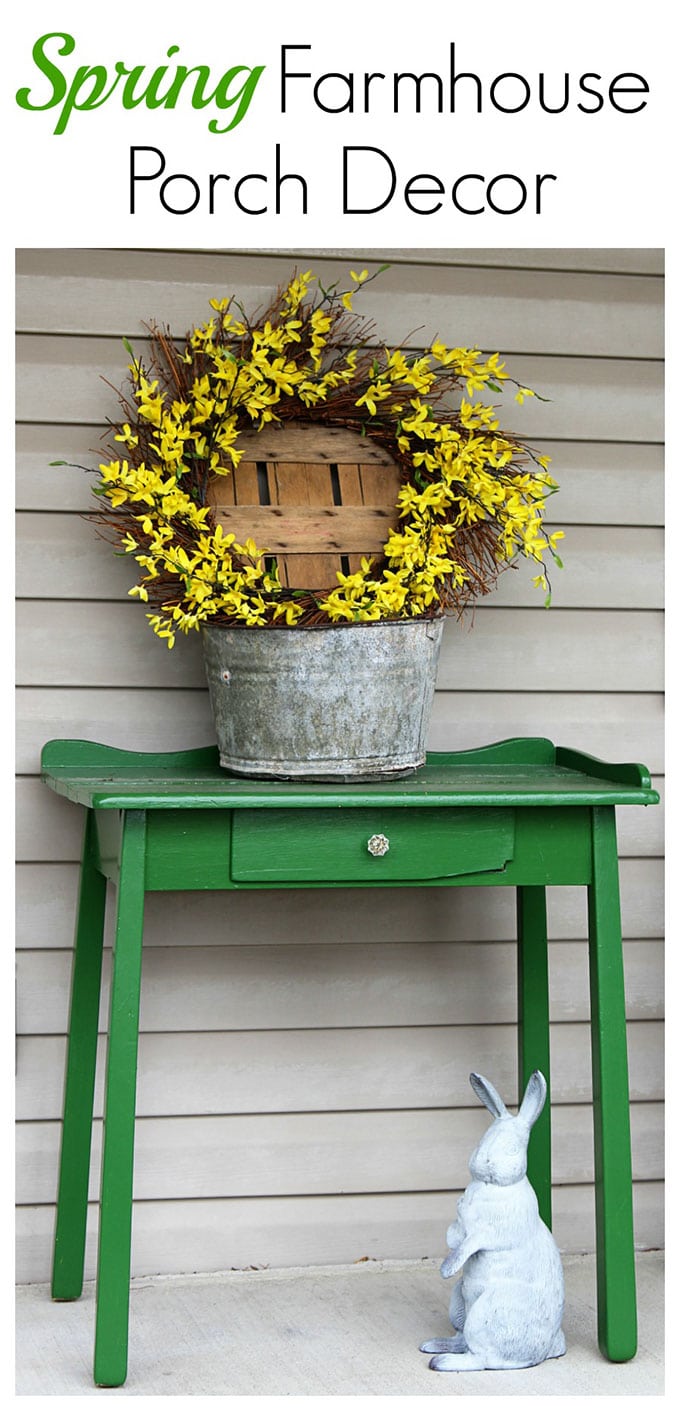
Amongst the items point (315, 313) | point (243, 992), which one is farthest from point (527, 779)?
point (315, 313)

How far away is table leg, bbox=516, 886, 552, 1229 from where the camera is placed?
2.69m

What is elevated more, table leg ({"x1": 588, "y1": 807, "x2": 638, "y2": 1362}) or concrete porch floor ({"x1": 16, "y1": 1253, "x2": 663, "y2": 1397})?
table leg ({"x1": 588, "y1": 807, "x2": 638, "y2": 1362})

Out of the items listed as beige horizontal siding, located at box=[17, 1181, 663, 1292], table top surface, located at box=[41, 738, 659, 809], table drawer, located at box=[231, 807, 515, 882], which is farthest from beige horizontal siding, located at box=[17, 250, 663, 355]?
beige horizontal siding, located at box=[17, 1181, 663, 1292]

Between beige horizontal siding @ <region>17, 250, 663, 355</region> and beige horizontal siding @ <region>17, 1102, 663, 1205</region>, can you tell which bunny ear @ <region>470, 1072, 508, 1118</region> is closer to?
beige horizontal siding @ <region>17, 1102, 663, 1205</region>

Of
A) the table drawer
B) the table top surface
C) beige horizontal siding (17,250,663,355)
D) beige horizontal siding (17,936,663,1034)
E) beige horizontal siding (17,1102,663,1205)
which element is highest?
beige horizontal siding (17,250,663,355)

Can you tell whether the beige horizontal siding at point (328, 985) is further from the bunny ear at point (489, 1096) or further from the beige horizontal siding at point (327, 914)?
the bunny ear at point (489, 1096)

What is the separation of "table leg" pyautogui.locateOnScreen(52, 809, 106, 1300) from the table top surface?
0.13m

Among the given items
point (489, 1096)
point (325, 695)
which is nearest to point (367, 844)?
point (325, 695)

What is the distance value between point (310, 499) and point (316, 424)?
143mm

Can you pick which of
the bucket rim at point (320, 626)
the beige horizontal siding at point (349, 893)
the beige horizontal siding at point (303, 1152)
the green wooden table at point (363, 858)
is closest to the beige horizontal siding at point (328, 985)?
the beige horizontal siding at point (349, 893)

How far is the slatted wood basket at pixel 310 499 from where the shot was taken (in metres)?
2.58

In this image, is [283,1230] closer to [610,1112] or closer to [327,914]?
[327,914]

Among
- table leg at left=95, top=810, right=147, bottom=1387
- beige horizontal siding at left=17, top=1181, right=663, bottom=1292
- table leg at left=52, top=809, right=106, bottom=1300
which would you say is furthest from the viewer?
beige horizontal siding at left=17, top=1181, right=663, bottom=1292
